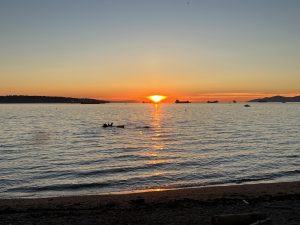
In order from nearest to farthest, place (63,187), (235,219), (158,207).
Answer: (235,219), (158,207), (63,187)

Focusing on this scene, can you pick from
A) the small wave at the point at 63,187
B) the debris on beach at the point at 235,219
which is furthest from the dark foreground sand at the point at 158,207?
the small wave at the point at 63,187

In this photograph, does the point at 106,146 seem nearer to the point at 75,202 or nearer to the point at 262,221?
the point at 75,202

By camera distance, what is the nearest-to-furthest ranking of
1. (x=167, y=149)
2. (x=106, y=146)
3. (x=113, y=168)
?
1. (x=113, y=168)
2. (x=167, y=149)
3. (x=106, y=146)

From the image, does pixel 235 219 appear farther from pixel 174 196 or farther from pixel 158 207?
pixel 174 196

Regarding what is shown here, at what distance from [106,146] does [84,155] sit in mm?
7802

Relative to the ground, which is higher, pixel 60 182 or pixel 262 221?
pixel 262 221

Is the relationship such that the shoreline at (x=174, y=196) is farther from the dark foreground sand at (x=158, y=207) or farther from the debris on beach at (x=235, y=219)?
the debris on beach at (x=235, y=219)

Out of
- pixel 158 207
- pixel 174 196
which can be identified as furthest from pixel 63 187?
pixel 158 207

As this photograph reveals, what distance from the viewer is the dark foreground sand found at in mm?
13742

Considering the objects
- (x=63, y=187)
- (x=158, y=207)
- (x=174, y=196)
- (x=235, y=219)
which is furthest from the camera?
(x=63, y=187)

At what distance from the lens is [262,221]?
1242 cm

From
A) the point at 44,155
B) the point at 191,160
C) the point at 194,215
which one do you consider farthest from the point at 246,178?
the point at 44,155

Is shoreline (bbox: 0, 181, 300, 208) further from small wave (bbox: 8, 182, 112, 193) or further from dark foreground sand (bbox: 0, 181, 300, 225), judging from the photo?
small wave (bbox: 8, 182, 112, 193)

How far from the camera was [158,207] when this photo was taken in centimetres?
1580
